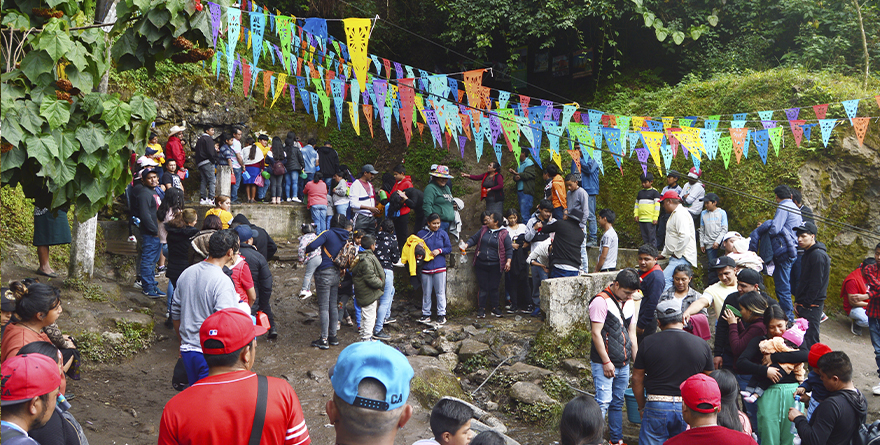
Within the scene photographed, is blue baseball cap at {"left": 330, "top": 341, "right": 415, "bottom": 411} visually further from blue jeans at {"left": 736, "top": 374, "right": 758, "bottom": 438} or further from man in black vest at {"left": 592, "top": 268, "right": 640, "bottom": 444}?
blue jeans at {"left": 736, "top": 374, "right": 758, "bottom": 438}

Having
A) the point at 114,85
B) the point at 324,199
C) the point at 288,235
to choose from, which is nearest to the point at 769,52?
the point at 324,199

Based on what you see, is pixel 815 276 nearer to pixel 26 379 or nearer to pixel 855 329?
pixel 855 329

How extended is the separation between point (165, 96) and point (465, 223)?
27.7 feet

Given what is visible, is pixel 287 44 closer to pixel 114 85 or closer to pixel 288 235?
pixel 288 235

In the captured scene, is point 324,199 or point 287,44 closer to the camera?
point 287,44

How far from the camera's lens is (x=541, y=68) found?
17.8m

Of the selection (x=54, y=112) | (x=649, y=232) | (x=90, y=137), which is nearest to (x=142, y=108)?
(x=90, y=137)

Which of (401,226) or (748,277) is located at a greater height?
(401,226)

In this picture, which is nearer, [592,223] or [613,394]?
[613,394]

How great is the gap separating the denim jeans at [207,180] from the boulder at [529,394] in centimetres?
789

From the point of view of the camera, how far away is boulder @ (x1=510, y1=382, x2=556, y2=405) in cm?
712

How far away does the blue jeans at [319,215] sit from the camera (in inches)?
455

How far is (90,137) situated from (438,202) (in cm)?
710

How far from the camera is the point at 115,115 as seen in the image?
3.36 metres
